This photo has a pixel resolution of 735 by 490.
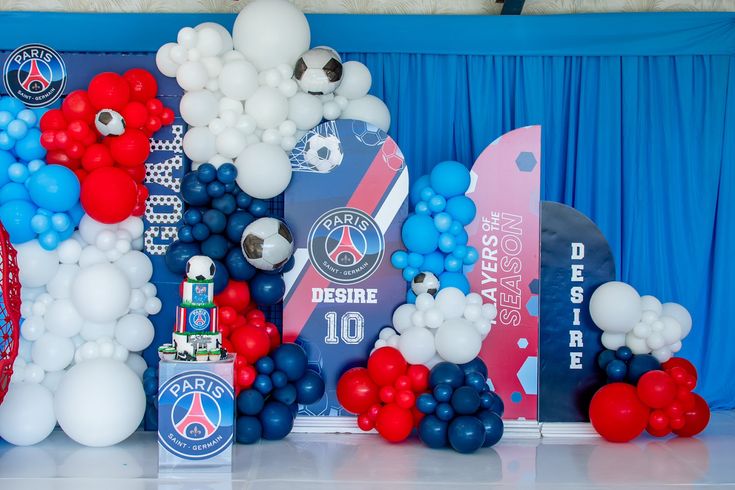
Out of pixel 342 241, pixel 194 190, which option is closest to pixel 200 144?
pixel 194 190

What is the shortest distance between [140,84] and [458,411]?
8.50 feet

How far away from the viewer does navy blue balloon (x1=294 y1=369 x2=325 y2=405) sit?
4695 millimetres

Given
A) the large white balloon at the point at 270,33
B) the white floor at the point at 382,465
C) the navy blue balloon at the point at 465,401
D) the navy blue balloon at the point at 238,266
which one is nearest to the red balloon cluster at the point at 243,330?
the navy blue balloon at the point at 238,266

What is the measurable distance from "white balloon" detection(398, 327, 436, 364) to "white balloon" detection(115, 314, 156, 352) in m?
1.46

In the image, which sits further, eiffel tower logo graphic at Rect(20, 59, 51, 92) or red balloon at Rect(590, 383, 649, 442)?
eiffel tower logo graphic at Rect(20, 59, 51, 92)

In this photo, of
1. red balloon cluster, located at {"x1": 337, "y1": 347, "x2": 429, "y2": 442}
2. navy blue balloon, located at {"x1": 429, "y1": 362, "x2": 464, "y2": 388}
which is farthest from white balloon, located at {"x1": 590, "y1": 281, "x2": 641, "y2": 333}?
red balloon cluster, located at {"x1": 337, "y1": 347, "x2": 429, "y2": 442}

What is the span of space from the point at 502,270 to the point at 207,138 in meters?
1.89

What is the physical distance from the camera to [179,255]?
4680 millimetres

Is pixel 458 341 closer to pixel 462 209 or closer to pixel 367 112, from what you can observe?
pixel 462 209

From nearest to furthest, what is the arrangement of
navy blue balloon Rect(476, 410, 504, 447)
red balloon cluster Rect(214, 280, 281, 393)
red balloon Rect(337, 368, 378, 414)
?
navy blue balloon Rect(476, 410, 504, 447)
red balloon cluster Rect(214, 280, 281, 393)
red balloon Rect(337, 368, 378, 414)

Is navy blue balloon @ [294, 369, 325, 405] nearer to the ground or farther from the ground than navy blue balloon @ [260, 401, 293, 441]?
farther from the ground

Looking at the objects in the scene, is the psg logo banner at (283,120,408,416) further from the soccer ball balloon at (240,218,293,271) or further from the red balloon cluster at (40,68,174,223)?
the red balloon cluster at (40,68,174,223)

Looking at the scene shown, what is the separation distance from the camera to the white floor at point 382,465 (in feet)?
12.8

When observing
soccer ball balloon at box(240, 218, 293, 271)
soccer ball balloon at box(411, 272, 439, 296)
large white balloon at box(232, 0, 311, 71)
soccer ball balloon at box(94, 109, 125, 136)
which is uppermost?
large white balloon at box(232, 0, 311, 71)
